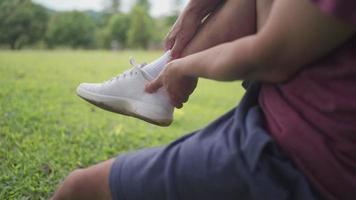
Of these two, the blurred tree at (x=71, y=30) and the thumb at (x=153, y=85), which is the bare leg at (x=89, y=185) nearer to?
the thumb at (x=153, y=85)

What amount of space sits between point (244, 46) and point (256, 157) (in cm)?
25

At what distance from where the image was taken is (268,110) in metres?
1.22

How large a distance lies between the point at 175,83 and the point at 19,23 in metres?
29.3

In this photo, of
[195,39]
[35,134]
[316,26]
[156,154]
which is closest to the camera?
[316,26]

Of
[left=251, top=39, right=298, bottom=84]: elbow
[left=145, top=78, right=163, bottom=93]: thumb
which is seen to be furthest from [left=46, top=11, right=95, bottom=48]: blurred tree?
[left=251, top=39, right=298, bottom=84]: elbow

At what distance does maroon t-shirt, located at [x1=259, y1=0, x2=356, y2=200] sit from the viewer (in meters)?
1.10

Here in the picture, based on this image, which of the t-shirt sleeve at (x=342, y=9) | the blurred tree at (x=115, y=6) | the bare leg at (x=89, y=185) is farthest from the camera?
the blurred tree at (x=115, y=6)

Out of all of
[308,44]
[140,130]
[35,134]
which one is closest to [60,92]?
[140,130]

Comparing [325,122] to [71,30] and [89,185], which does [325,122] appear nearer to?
[89,185]

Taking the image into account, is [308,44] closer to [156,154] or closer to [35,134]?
[156,154]

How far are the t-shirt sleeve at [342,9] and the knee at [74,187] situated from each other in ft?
2.49

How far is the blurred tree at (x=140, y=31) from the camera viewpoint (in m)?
32.7

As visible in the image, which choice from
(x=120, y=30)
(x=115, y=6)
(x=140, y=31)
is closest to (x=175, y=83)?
(x=140, y=31)

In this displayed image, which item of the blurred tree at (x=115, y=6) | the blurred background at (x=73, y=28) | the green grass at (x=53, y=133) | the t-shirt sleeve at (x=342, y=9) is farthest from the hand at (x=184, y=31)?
the blurred tree at (x=115, y=6)
